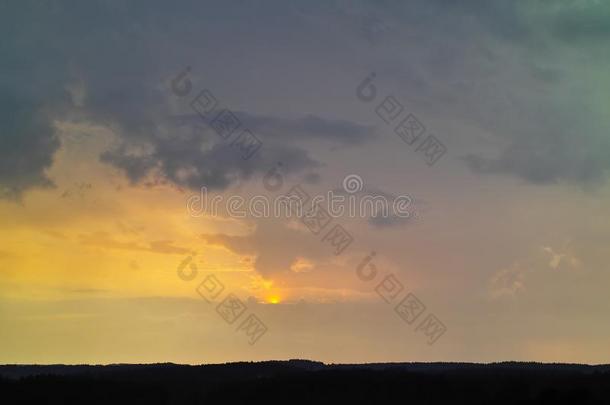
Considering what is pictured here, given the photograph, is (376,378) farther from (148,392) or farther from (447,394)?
(148,392)

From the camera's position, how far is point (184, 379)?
458ft

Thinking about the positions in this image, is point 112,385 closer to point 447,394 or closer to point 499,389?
point 447,394

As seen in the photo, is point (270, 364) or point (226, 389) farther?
point (270, 364)

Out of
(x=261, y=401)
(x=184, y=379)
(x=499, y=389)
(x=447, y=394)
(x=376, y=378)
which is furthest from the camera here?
(x=184, y=379)

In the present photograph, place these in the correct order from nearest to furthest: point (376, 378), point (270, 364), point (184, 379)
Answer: point (376, 378), point (184, 379), point (270, 364)

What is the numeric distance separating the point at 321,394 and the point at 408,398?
11632 millimetres

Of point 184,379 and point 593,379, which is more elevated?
point 184,379

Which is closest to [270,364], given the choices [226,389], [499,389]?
[226,389]

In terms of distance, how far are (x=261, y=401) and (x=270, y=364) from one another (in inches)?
2678

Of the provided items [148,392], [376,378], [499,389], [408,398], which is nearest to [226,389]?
[148,392]

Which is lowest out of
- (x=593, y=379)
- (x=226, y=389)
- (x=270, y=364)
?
(x=593, y=379)

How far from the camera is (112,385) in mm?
112438

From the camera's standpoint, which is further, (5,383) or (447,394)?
(5,383)

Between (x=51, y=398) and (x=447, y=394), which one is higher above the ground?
(x=51, y=398)
